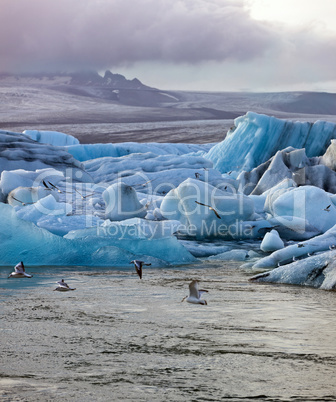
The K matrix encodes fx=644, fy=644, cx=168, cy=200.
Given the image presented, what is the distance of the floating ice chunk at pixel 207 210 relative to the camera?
13.4m

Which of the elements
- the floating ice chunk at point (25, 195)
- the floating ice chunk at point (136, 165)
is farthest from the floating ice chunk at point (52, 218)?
the floating ice chunk at point (136, 165)

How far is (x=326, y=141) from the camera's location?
965 inches

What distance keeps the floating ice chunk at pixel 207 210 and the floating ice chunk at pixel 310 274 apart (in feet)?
16.6

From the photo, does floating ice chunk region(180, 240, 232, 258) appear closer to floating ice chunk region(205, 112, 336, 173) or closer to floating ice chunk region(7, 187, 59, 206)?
floating ice chunk region(7, 187, 59, 206)

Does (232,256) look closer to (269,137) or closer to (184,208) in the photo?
(184,208)

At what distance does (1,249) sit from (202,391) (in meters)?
7.00

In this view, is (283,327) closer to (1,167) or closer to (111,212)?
(111,212)

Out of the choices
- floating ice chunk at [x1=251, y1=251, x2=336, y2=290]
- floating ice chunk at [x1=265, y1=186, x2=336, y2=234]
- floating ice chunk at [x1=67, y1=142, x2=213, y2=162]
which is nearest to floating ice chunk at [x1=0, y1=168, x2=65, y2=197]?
floating ice chunk at [x1=265, y1=186, x2=336, y2=234]

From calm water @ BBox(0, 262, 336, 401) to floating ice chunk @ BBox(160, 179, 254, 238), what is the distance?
5.34 m

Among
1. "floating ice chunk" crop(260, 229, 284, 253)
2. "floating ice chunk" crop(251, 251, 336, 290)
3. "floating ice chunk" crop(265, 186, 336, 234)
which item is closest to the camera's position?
"floating ice chunk" crop(251, 251, 336, 290)

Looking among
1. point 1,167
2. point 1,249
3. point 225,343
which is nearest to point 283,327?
point 225,343

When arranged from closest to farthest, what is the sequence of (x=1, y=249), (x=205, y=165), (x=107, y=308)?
(x=107, y=308) → (x=1, y=249) → (x=205, y=165)

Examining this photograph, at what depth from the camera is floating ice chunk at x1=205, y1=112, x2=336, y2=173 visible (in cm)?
2431

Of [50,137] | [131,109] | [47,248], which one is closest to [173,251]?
[47,248]
